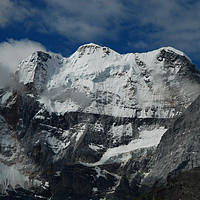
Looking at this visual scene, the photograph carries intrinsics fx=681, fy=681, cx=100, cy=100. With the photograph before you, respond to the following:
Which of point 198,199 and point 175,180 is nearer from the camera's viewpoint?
point 198,199

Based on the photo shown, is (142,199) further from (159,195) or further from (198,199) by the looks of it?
(198,199)

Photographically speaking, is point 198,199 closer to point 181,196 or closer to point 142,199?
point 181,196

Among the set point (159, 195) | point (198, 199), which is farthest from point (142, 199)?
point (198, 199)

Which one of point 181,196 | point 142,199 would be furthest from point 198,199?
point 142,199
